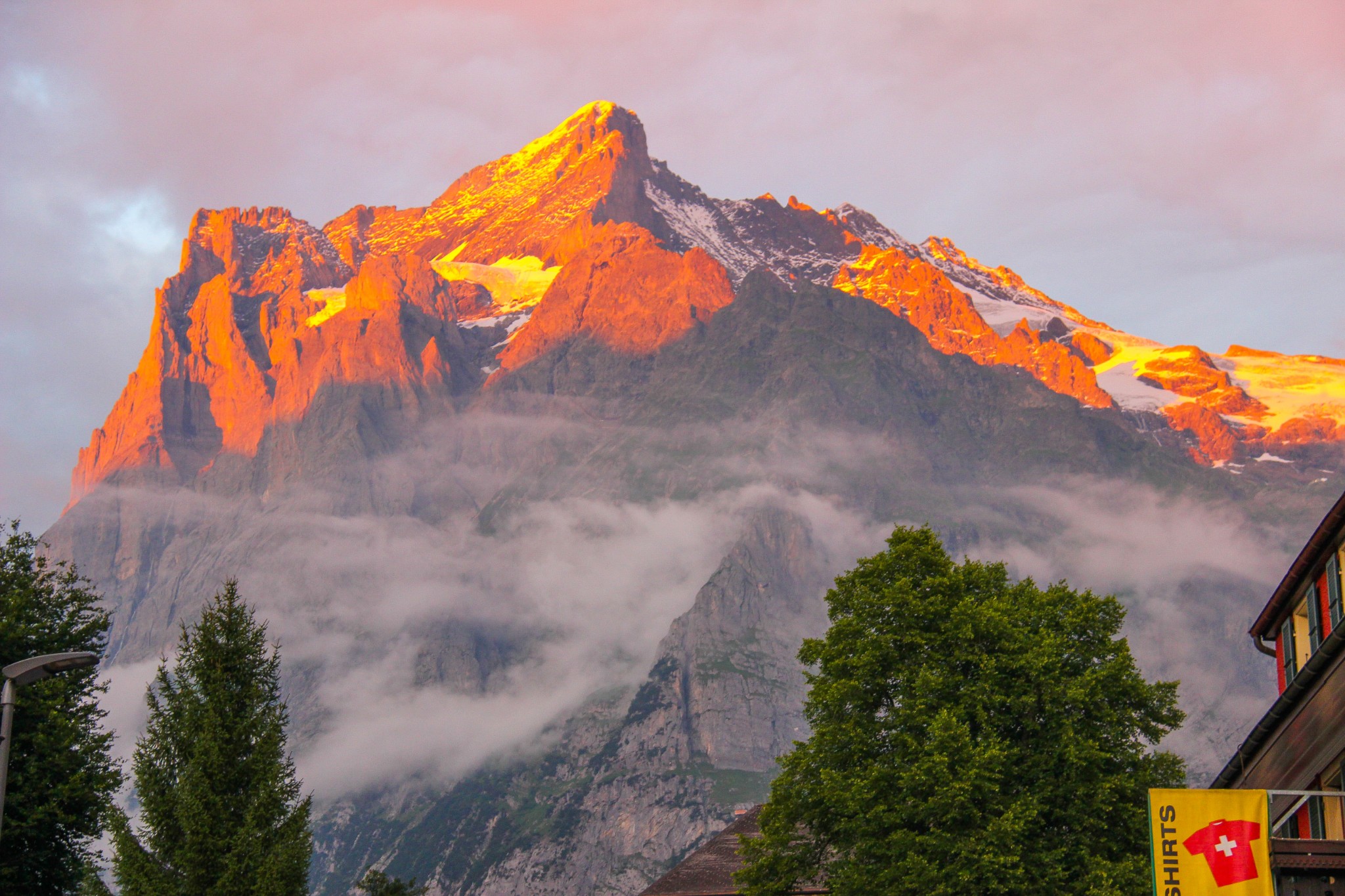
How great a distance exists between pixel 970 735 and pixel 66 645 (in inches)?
1294

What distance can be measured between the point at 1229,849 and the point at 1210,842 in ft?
1.46

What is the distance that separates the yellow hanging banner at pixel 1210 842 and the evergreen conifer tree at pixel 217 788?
22895 millimetres

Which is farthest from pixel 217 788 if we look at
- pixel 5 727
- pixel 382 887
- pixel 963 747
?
pixel 382 887

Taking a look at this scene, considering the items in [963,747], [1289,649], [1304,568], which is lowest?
[963,747]

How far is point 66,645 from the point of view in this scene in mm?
52906

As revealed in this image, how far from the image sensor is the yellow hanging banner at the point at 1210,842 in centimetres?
3519

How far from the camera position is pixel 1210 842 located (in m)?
35.6

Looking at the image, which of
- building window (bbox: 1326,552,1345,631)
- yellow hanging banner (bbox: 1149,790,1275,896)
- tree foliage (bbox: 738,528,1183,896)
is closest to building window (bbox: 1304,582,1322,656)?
building window (bbox: 1326,552,1345,631)

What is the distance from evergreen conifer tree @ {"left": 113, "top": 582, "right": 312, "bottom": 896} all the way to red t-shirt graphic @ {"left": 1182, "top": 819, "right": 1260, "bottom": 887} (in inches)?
943

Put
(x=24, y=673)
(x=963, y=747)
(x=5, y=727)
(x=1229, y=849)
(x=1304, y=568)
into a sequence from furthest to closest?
1. (x=963, y=747)
2. (x=1304, y=568)
3. (x=1229, y=849)
4. (x=5, y=727)
5. (x=24, y=673)

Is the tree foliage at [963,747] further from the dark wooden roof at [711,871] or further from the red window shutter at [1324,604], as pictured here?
the dark wooden roof at [711,871]

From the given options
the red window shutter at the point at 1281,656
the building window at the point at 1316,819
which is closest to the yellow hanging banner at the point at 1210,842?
the building window at the point at 1316,819

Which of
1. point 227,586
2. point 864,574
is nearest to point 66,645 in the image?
point 227,586

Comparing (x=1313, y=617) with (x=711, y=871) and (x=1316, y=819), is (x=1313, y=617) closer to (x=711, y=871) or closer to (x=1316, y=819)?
(x=1316, y=819)
